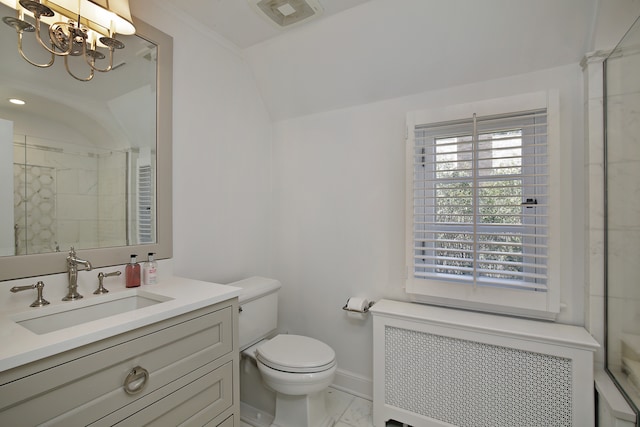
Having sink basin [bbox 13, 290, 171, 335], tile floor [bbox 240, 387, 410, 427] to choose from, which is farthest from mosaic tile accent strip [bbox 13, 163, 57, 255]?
tile floor [bbox 240, 387, 410, 427]

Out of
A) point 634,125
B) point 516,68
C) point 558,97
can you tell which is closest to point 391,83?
point 516,68

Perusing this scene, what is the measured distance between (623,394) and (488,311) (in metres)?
0.57

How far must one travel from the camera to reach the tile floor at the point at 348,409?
1.76m

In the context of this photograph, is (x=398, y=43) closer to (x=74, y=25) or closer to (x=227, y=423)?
(x=74, y=25)

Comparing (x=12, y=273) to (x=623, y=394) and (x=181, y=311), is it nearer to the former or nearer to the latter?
(x=181, y=311)

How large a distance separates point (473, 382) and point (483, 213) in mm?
866

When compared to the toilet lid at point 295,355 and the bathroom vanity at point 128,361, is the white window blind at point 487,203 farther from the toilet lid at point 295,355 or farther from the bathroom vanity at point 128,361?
the bathroom vanity at point 128,361

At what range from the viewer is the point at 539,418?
4.57ft

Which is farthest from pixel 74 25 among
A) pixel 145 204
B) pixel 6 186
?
pixel 145 204

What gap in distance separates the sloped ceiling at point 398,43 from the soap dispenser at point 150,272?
4.50 ft

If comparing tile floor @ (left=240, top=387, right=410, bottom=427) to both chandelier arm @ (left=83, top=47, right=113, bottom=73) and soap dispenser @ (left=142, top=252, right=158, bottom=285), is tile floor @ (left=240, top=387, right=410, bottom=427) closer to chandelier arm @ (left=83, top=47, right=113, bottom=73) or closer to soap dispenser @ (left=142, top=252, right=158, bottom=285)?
soap dispenser @ (left=142, top=252, right=158, bottom=285)

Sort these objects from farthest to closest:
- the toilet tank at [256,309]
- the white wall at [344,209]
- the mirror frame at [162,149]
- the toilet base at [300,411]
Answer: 1. the white wall at [344,209]
2. the toilet tank at [256,309]
3. the toilet base at [300,411]
4. the mirror frame at [162,149]

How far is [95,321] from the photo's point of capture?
0.94m

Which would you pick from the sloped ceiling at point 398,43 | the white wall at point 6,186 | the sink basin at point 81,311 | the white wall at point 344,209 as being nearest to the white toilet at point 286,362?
the white wall at point 344,209
